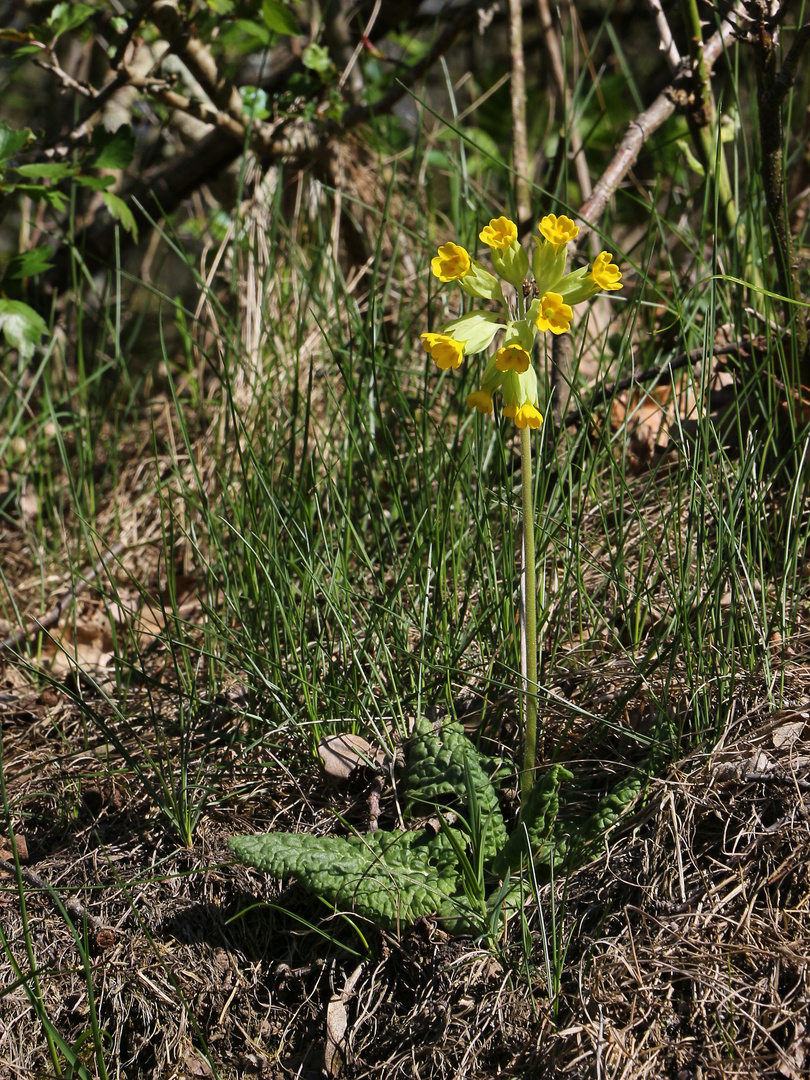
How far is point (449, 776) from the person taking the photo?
4.63 ft

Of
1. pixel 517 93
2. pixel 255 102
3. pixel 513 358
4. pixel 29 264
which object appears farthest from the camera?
pixel 255 102

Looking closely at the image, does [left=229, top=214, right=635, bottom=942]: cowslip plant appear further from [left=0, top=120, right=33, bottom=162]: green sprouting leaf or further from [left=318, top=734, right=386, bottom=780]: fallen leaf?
[left=0, top=120, right=33, bottom=162]: green sprouting leaf

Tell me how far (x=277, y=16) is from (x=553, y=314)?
69.6 inches

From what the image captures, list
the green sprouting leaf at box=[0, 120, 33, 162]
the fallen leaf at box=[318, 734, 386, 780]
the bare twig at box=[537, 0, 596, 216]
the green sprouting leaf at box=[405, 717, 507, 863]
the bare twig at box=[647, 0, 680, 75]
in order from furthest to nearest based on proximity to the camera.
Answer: the bare twig at box=[537, 0, 596, 216]
the green sprouting leaf at box=[0, 120, 33, 162]
the bare twig at box=[647, 0, 680, 75]
the fallen leaf at box=[318, 734, 386, 780]
the green sprouting leaf at box=[405, 717, 507, 863]

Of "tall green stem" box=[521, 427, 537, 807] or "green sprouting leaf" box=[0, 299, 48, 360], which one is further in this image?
"green sprouting leaf" box=[0, 299, 48, 360]

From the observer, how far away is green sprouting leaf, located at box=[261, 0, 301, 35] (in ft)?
7.81

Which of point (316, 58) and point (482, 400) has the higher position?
point (316, 58)

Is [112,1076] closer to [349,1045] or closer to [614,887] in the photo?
[349,1045]

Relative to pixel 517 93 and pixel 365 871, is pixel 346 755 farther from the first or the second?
pixel 517 93

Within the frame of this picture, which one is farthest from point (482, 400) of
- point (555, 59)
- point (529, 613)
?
point (555, 59)

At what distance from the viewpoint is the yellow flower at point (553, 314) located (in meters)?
1.18

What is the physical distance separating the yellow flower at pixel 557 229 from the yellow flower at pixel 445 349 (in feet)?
0.62

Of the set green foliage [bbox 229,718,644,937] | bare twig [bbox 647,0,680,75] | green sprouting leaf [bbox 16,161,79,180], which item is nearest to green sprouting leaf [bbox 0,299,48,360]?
green sprouting leaf [bbox 16,161,79,180]

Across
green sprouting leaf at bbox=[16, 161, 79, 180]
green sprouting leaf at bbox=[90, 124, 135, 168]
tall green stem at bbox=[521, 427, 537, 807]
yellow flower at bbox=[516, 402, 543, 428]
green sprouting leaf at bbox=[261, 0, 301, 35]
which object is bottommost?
tall green stem at bbox=[521, 427, 537, 807]
